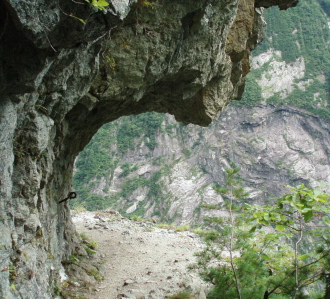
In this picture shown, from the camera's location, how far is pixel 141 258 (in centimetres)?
912

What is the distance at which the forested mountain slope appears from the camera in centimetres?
5050

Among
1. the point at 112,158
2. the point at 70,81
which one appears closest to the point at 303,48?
the point at 112,158

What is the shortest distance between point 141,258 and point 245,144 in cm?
4788

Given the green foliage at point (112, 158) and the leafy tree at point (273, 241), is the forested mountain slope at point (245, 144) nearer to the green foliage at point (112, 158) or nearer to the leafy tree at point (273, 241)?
the green foliage at point (112, 158)

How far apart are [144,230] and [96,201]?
40.4 meters

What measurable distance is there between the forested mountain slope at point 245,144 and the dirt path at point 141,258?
3136 cm

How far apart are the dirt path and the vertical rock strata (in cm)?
133

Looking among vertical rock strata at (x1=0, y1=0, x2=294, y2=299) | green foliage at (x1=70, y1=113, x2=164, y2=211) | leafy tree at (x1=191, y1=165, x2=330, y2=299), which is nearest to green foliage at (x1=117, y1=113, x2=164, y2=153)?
green foliage at (x1=70, y1=113, x2=164, y2=211)

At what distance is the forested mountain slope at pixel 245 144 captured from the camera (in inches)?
1988

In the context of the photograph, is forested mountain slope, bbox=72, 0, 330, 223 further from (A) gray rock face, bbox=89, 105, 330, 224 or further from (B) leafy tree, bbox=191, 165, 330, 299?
(B) leafy tree, bbox=191, 165, 330, 299

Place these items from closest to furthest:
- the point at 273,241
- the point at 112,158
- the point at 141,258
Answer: the point at 273,241, the point at 141,258, the point at 112,158

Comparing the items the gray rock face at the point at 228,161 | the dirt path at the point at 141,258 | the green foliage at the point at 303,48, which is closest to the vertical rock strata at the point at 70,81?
the dirt path at the point at 141,258

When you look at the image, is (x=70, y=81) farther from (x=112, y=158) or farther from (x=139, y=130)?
(x=139, y=130)

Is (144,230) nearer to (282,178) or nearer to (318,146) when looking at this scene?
(282,178)
